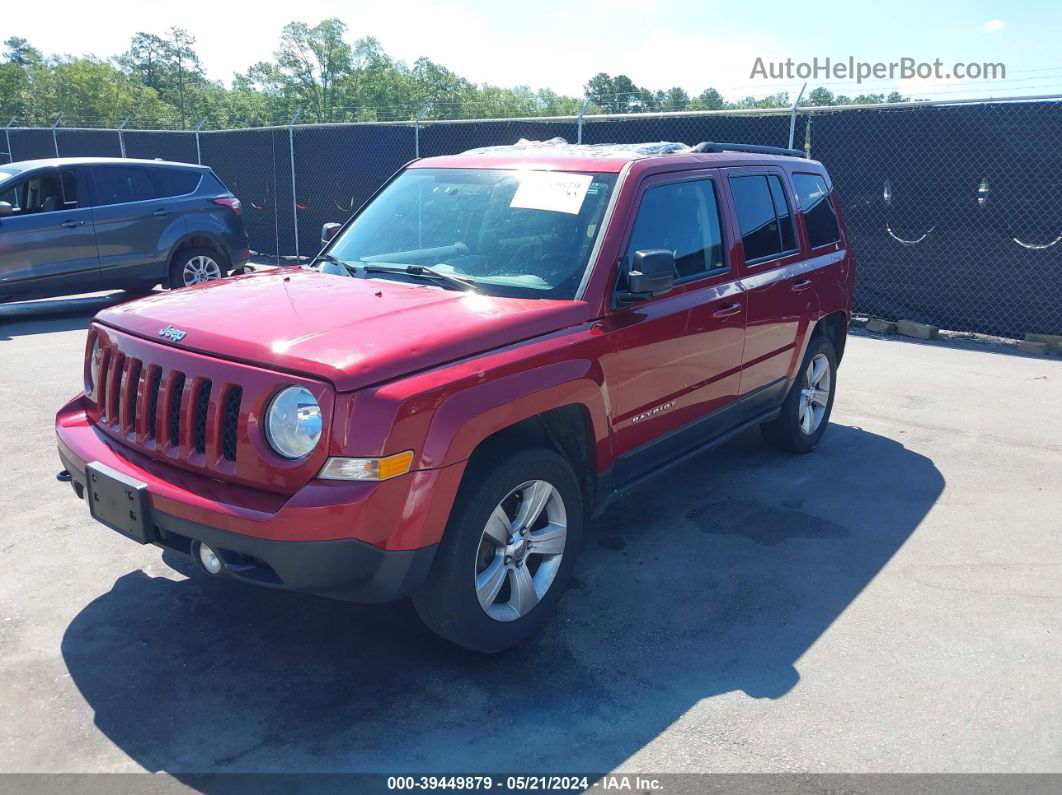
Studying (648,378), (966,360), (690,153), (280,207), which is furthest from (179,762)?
(280,207)

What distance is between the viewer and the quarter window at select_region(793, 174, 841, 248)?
5.80 m

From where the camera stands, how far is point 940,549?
4.64m

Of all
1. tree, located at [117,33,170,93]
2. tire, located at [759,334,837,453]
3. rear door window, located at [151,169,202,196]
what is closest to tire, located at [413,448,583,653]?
tire, located at [759,334,837,453]

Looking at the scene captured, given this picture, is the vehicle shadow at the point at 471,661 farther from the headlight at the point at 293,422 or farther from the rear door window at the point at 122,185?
the rear door window at the point at 122,185

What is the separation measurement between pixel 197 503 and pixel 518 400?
1.19 m

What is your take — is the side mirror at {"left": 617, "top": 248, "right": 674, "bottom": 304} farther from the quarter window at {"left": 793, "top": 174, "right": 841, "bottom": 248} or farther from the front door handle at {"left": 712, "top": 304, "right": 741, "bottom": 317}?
the quarter window at {"left": 793, "top": 174, "right": 841, "bottom": 248}

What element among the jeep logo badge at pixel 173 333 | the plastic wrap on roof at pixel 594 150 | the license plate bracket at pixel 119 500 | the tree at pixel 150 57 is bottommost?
the license plate bracket at pixel 119 500

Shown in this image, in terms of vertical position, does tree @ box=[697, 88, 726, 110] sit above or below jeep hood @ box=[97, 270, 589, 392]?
above

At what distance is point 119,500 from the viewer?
3211 mm

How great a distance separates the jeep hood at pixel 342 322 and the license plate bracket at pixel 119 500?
0.53m

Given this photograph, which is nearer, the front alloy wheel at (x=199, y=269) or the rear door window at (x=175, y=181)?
the rear door window at (x=175, y=181)

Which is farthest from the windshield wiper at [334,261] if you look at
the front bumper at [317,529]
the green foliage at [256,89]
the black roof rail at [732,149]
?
the green foliage at [256,89]

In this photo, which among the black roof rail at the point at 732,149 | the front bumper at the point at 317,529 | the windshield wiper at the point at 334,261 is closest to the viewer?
the front bumper at the point at 317,529

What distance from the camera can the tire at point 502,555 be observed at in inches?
125
